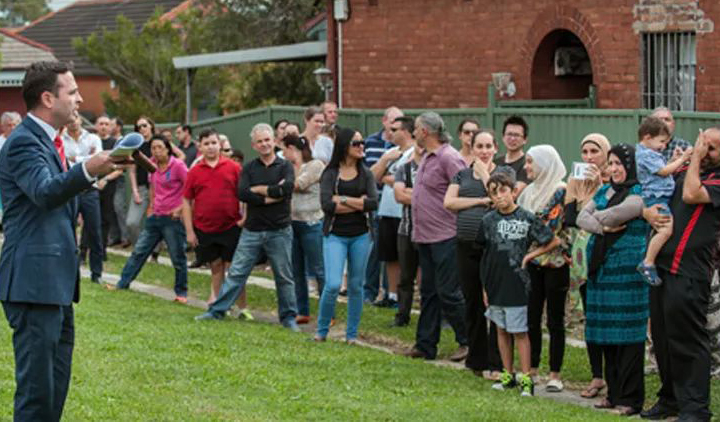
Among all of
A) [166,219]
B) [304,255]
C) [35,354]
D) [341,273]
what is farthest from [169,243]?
[35,354]

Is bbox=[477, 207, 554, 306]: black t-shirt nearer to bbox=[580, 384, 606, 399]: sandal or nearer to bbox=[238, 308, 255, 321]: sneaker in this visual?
bbox=[580, 384, 606, 399]: sandal

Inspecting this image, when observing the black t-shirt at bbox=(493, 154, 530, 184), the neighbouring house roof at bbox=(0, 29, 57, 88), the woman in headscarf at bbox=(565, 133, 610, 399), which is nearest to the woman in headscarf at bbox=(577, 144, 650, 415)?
the woman in headscarf at bbox=(565, 133, 610, 399)

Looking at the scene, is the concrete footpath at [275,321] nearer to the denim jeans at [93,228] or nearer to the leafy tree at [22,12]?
the denim jeans at [93,228]

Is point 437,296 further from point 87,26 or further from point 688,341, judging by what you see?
point 87,26

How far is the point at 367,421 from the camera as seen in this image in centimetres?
867

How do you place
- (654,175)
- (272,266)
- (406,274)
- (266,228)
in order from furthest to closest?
(272,266)
(266,228)
(406,274)
(654,175)

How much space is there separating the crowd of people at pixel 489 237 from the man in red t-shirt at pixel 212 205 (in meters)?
0.02

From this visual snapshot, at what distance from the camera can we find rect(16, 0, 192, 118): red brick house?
5091cm

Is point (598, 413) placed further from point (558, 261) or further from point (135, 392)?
point (135, 392)

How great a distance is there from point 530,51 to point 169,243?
6.81 metres

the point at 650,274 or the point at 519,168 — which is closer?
the point at 650,274

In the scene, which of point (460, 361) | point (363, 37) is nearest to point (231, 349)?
point (460, 361)

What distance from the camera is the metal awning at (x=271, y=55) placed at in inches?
989

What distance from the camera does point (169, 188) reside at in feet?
50.9
